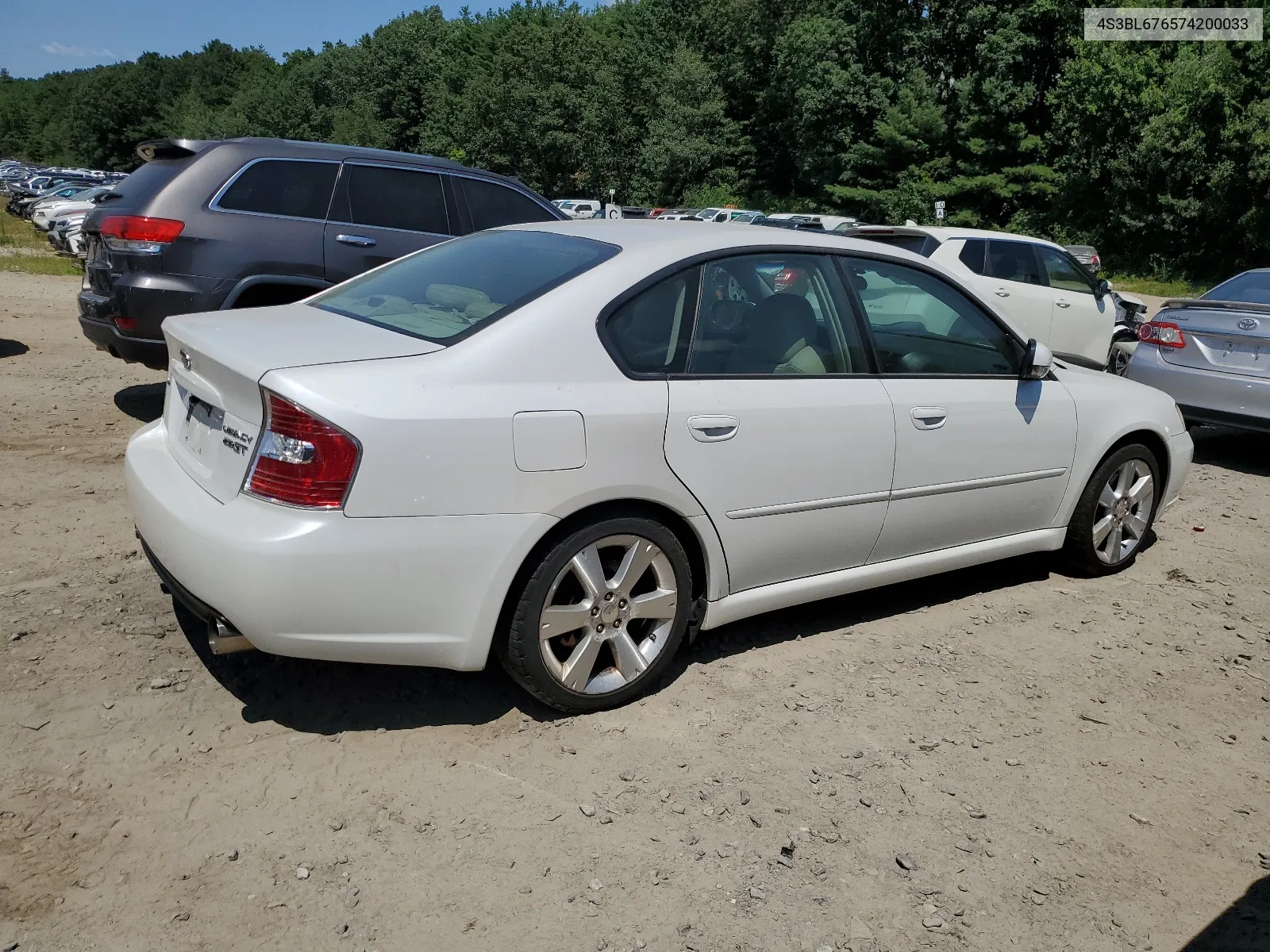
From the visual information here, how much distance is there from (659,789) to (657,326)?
1.55 m

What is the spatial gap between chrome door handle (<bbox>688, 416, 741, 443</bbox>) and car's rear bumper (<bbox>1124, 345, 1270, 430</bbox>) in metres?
5.65

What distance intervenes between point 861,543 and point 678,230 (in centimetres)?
144

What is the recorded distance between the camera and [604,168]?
217ft

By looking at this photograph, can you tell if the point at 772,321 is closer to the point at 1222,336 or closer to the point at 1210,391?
the point at 1210,391

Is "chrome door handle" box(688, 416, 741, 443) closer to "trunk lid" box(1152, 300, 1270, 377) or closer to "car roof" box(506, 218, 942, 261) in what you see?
"car roof" box(506, 218, 942, 261)

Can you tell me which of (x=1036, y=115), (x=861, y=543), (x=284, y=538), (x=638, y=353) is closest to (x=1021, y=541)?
(x=861, y=543)

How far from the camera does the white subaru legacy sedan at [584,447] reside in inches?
118

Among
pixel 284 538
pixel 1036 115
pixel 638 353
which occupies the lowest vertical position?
pixel 284 538

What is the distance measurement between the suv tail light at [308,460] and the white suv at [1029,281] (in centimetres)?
887

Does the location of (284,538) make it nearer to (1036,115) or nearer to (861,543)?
(861,543)

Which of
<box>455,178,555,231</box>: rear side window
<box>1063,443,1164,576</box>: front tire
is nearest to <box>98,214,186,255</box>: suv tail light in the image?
<box>455,178,555,231</box>: rear side window

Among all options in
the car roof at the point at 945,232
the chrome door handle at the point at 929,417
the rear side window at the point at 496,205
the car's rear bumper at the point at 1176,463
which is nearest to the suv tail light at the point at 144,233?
the rear side window at the point at 496,205

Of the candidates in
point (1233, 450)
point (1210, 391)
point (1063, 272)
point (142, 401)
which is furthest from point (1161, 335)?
point (142, 401)

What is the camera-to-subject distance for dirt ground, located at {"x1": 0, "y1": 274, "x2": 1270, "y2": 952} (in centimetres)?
262
